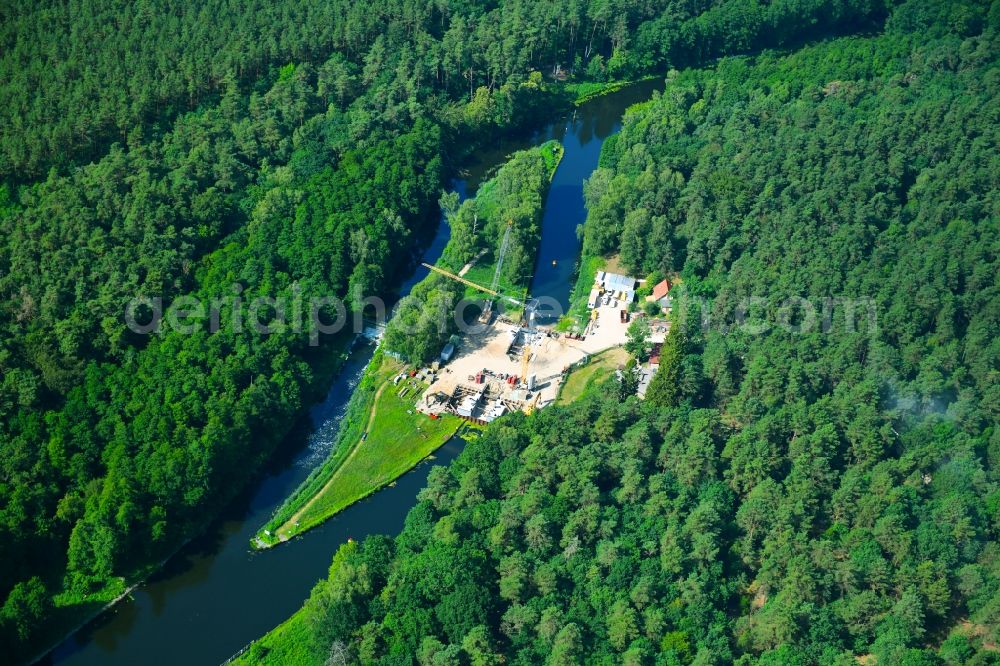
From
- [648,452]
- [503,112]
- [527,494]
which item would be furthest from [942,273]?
[503,112]

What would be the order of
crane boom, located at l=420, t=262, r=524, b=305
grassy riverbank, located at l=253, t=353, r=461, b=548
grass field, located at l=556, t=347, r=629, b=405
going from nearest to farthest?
grassy riverbank, located at l=253, t=353, r=461, b=548, grass field, located at l=556, t=347, r=629, b=405, crane boom, located at l=420, t=262, r=524, b=305

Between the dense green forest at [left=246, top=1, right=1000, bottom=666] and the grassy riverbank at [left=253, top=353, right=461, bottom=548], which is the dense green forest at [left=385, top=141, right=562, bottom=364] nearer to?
the grassy riverbank at [left=253, top=353, right=461, bottom=548]

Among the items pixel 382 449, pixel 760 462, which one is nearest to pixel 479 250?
pixel 382 449

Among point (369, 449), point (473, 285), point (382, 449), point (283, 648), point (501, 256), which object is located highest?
point (501, 256)

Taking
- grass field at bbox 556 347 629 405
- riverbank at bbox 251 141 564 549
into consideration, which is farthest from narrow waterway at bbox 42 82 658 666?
grass field at bbox 556 347 629 405

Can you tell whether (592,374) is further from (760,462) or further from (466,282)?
(760,462)

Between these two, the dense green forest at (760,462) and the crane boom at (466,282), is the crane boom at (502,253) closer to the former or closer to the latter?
the crane boom at (466,282)

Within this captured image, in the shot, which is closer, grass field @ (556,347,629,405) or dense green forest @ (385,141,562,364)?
grass field @ (556,347,629,405)
